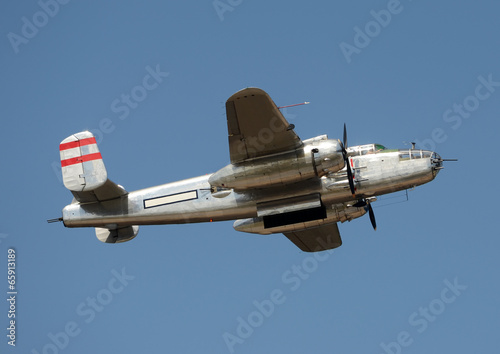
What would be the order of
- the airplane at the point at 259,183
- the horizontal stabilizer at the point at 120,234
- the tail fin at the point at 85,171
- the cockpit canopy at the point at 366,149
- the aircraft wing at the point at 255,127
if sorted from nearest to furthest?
the aircraft wing at the point at 255,127 < the airplane at the point at 259,183 < the cockpit canopy at the point at 366,149 < the tail fin at the point at 85,171 < the horizontal stabilizer at the point at 120,234

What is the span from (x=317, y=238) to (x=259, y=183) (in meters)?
6.29

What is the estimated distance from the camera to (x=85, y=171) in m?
29.5

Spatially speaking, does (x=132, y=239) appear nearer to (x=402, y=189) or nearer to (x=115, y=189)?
(x=115, y=189)

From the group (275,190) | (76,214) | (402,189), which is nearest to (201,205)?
(275,190)

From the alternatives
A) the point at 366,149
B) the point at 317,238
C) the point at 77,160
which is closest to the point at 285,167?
the point at 366,149

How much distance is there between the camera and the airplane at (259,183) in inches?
1060

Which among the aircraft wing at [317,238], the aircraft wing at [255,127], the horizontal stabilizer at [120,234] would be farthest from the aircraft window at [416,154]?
the horizontal stabilizer at [120,234]

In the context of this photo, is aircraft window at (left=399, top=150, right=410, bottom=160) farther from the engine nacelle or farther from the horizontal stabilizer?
the horizontal stabilizer

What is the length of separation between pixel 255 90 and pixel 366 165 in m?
5.54

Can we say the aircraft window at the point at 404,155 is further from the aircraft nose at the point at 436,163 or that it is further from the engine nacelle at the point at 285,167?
the engine nacelle at the point at 285,167

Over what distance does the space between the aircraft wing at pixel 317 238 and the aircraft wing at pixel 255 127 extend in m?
6.15

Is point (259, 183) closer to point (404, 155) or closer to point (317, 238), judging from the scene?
point (404, 155)

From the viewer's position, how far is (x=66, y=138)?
30.0 metres

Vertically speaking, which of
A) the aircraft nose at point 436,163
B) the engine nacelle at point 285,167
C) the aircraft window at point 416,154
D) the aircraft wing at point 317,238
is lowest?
the aircraft wing at point 317,238
